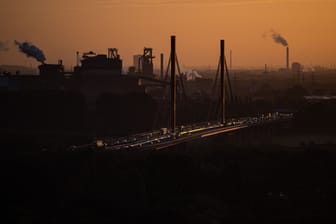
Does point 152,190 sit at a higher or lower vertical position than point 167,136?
lower

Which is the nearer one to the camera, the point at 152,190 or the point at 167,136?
the point at 152,190

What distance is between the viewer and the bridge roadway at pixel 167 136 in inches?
1121

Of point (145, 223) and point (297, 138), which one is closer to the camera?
point (145, 223)

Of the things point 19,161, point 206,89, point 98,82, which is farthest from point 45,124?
point 206,89

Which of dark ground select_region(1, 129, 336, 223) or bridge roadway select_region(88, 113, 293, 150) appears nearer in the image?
dark ground select_region(1, 129, 336, 223)

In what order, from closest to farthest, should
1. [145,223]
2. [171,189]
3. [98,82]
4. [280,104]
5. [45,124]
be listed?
[145,223] < [171,189] < [45,124] < [98,82] < [280,104]

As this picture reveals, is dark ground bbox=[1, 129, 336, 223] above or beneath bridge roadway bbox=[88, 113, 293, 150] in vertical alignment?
beneath

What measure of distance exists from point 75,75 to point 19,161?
24.8 metres

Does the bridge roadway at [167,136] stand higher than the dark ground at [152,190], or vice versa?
the bridge roadway at [167,136]

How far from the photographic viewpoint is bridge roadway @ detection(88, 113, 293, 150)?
28.5 metres

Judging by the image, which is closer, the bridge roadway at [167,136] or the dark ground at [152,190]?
the dark ground at [152,190]

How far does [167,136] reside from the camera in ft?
106

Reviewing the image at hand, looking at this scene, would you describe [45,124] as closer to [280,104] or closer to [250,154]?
[250,154]

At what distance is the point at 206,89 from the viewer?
73.5m
